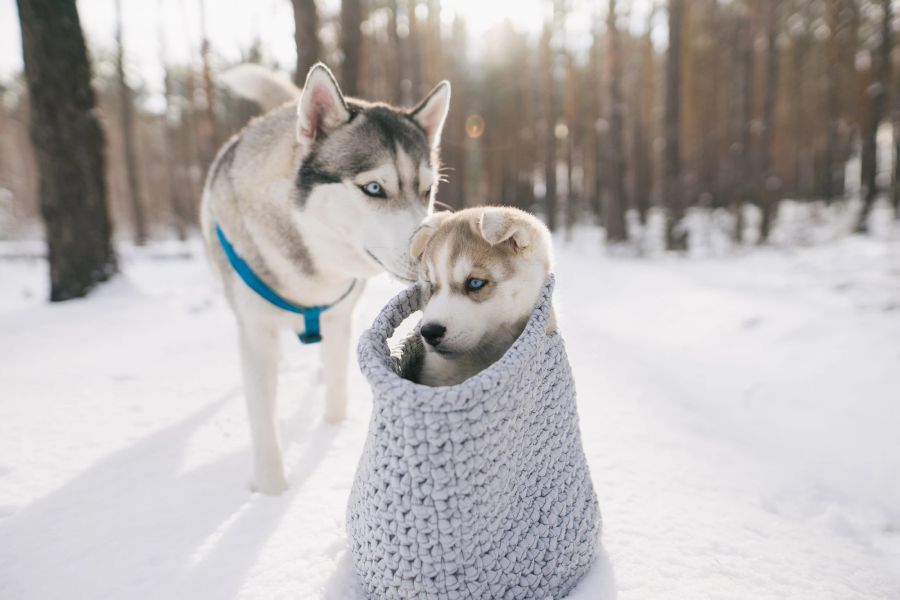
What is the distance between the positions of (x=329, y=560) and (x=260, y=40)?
23.0 meters

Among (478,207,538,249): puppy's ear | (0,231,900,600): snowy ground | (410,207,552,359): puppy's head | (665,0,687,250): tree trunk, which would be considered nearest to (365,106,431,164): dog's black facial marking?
(410,207,552,359): puppy's head

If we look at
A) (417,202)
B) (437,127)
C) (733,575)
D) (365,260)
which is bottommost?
(733,575)

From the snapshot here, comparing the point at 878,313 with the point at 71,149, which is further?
the point at 71,149

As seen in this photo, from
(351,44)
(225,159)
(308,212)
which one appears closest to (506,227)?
(308,212)

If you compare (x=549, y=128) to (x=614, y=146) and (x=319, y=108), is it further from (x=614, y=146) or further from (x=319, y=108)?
(x=319, y=108)

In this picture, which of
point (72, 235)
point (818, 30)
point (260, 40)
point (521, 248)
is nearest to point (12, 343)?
point (72, 235)

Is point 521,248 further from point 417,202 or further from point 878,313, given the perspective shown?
point 878,313

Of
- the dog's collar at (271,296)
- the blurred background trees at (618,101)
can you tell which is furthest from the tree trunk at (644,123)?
the dog's collar at (271,296)

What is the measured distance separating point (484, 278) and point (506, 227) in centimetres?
22

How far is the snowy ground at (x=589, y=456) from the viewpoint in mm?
1905

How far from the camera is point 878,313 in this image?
501cm

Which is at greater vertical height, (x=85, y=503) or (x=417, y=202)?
(x=417, y=202)

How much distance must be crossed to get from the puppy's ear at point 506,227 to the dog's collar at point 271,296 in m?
1.13

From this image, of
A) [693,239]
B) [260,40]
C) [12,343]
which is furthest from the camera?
[260,40]
